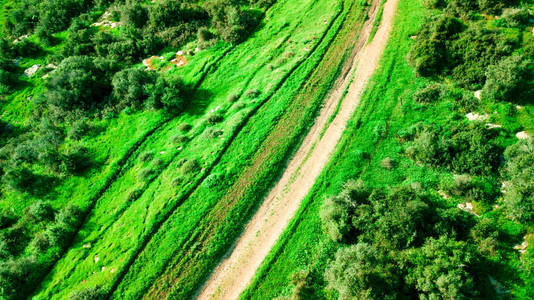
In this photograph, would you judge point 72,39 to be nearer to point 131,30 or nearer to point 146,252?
point 131,30

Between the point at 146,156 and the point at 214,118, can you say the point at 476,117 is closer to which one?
the point at 214,118

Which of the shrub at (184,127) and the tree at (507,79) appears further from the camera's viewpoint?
the shrub at (184,127)

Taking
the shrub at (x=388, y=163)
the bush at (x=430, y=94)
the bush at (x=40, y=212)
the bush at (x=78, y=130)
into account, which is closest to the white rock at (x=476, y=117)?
the bush at (x=430, y=94)

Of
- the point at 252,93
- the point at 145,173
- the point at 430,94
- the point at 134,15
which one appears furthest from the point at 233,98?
the point at 134,15

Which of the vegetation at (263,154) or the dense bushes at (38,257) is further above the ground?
the vegetation at (263,154)

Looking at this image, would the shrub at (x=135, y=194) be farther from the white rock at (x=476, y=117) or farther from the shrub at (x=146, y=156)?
the white rock at (x=476, y=117)

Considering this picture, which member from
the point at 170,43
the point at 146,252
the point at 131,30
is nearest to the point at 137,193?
the point at 146,252
